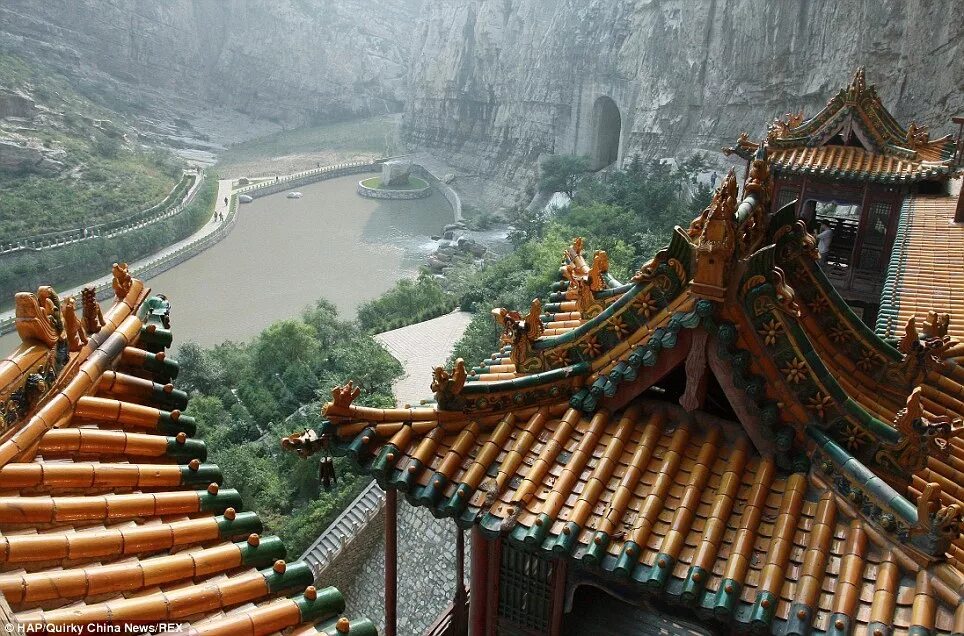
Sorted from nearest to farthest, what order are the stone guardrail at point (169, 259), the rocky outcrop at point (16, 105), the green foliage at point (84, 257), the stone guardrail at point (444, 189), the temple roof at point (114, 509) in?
the temple roof at point (114, 509)
the stone guardrail at point (169, 259)
the green foliage at point (84, 257)
the rocky outcrop at point (16, 105)
the stone guardrail at point (444, 189)

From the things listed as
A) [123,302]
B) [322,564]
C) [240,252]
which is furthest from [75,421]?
[240,252]

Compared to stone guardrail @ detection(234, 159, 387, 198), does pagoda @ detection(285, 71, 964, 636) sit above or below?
above

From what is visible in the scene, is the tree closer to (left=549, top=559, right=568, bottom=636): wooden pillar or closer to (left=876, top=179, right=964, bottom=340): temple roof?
(left=876, top=179, right=964, bottom=340): temple roof

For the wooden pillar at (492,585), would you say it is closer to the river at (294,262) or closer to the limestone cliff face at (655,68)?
the limestone cliff face at (655,68)

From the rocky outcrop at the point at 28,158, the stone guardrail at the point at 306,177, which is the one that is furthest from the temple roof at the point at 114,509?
the stone guardrail at the point at 306,177

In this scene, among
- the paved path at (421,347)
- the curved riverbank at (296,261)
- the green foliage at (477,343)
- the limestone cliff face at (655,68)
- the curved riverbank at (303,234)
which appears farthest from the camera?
the curved riverbank at (303,234)

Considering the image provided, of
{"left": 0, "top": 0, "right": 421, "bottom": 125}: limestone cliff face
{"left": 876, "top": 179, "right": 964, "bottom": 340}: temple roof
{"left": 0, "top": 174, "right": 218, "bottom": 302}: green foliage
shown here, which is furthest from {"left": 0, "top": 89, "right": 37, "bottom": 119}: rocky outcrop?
{"left": 876, "top": 179, "right": 964, "bottom": 340}: temple roof

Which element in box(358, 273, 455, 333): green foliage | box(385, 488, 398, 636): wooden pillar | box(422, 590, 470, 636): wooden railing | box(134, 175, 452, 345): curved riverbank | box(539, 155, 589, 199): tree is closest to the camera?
box(385, 488, 398, 636): wooden pillar

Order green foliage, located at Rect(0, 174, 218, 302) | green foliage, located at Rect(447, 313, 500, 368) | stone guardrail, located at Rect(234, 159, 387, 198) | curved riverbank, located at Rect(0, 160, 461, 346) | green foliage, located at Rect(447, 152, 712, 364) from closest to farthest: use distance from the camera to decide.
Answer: green foliage, located at Rect(447, 313, 500, 368)
green foliage, located at Rect(447, 152, 712, 364)
green foliage, located at Rect(0, 174, 218, 302)
curved riverbank, located at Rect(0, 160, 461, 346)
stone guardrail, located at Rect(234, 159, 387, 198)
